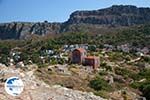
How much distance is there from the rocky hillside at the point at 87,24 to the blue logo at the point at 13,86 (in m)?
152

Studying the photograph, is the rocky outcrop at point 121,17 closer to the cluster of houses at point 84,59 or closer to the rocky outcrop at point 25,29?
the rocky outcrop at point 25,29

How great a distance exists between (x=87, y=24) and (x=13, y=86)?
570 ft

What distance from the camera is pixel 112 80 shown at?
1738 inches

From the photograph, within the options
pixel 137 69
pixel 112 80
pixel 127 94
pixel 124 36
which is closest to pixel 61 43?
pixel 124 36

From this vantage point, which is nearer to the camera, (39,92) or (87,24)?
(39,92)

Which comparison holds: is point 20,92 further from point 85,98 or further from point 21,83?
point 85,98

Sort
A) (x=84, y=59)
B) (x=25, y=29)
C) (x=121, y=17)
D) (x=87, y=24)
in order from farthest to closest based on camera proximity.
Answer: (x=121, y=17) → (x=87, y=24) → (x=25, y=29) → (x=84, y=59)

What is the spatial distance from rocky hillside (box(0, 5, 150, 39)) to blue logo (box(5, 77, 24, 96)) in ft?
499

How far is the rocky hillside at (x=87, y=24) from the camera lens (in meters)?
176

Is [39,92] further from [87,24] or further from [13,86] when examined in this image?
[87,24]

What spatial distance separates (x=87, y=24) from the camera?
186m

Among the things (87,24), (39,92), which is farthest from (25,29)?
(39,92)

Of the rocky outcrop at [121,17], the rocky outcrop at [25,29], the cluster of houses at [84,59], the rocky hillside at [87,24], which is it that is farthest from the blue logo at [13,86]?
the rocky outcrop at [121,17]

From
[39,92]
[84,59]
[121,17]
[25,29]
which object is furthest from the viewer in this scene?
[121,17]
